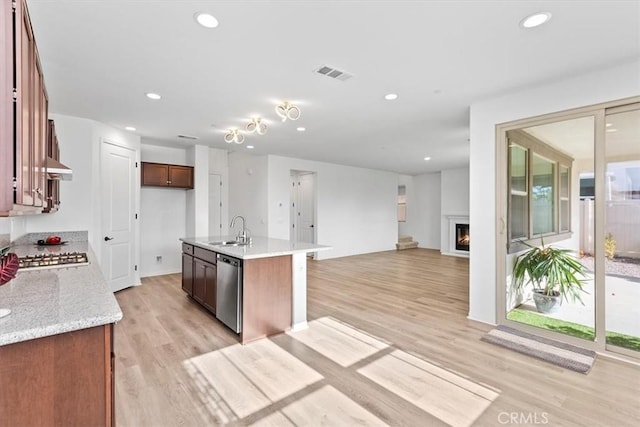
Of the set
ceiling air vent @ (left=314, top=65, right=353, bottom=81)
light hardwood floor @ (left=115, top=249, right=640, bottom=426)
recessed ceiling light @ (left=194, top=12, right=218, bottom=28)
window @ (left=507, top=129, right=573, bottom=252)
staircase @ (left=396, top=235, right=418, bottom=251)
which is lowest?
light hardwood floor @ (left=115, top=249, right=640, bottom=426)

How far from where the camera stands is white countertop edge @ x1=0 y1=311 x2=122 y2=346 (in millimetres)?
1039

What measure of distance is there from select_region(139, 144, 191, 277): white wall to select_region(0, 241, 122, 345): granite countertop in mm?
3988

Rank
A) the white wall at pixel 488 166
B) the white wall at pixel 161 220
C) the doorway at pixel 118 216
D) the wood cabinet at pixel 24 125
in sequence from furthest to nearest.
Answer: the white wall at pixel 161 220 → the doorway at pixel 118 216 → the white wall at pixel 488 166 → the wood cabinet at pixel 24 125

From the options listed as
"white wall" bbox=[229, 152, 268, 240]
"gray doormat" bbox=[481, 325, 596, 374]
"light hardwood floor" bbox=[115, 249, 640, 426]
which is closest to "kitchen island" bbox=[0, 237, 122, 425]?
"light hardwood floor" bbox=[115, 249, 640, 426]

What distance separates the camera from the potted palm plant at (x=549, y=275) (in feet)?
10.1

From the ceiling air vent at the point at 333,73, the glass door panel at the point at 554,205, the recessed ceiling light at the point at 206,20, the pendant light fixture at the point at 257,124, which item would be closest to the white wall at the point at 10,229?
the recessed ceiling light at the point at 206,20

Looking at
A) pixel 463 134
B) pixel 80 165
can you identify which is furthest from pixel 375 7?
pixel 80 165

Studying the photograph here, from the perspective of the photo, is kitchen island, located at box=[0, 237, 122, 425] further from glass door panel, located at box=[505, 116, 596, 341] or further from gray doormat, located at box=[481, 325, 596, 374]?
glass door panel, located at box=[505, 116, 596, 341]

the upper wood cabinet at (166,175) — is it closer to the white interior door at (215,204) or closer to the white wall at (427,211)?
the white interior door at (215,204)

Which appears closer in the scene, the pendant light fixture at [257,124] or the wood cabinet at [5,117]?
the wood cabinet at [5,117]

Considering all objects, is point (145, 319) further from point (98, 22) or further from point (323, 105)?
point (323, 105)

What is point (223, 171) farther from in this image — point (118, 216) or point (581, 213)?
point (581, 213)

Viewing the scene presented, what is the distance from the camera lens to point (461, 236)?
8641 mm

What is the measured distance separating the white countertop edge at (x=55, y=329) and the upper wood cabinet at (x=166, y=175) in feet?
16.1
